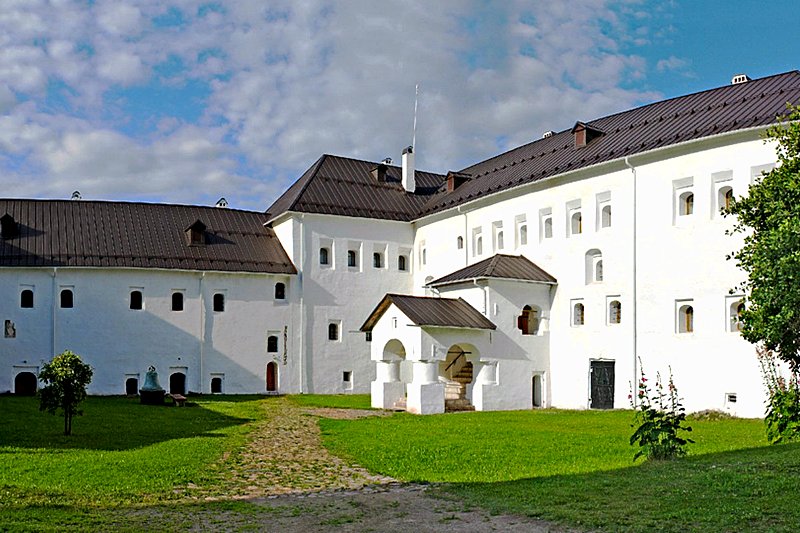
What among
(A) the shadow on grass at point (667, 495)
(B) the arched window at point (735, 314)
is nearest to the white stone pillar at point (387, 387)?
(B) the arched window at point (735, 314)

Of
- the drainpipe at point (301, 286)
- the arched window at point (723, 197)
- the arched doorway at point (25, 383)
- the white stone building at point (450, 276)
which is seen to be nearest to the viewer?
the arched window at point (723, 197)

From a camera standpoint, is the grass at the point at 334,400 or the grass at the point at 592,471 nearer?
the grass at the point at 592,471

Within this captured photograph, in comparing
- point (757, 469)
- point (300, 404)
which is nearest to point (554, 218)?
point (300, 404)

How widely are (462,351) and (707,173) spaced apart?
448 inches

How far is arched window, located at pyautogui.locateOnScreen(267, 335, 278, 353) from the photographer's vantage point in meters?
40.0

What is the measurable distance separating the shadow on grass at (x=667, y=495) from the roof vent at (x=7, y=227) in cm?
3106

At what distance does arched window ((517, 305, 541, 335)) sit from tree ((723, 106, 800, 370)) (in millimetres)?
15582

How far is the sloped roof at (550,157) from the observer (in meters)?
27.6

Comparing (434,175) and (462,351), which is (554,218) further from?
(434,175)

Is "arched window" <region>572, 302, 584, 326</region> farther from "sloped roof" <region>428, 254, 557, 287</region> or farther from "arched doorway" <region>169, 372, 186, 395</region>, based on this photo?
"arched doorway" <region>169, 372, 186, 395</region>

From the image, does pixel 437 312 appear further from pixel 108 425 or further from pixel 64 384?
pixel 64 384

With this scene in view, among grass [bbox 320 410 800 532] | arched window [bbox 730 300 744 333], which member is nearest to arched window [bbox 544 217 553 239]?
arched window [bbox 730 300 744 333]

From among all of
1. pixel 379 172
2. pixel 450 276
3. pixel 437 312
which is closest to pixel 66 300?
pixel 379 172

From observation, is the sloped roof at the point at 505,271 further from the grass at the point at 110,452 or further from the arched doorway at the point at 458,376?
the grass at the point at 110,452
